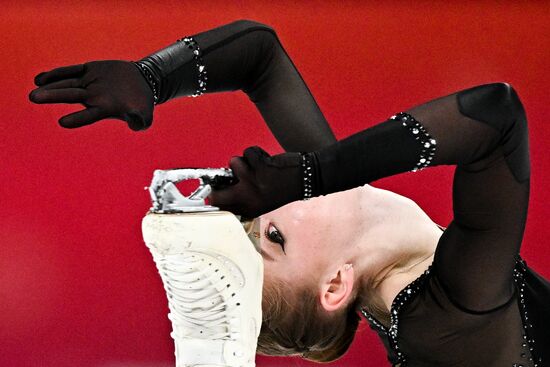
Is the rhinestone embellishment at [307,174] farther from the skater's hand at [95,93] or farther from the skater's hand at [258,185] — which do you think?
the skater's hand at [95,93]

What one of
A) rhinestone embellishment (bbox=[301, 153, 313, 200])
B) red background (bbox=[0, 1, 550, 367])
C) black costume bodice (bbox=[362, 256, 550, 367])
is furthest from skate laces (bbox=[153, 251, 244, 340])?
red background (bbox=[0, 1, 550, 367])

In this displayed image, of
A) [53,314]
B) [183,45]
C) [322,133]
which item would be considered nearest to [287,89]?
[322,133]

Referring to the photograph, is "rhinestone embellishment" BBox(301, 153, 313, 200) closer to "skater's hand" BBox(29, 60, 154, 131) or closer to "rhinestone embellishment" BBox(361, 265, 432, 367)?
"skater's hand" BBox(29, 60, 154, 131)

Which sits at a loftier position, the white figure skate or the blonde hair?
the white figure skate

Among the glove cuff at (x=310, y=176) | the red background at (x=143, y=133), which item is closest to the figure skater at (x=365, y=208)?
the glove cuff at (x=310, y=176)

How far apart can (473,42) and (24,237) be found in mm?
1268

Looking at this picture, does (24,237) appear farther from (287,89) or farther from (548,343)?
(548,343)

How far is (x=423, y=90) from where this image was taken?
211 cm

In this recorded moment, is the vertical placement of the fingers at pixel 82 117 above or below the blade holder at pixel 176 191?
above

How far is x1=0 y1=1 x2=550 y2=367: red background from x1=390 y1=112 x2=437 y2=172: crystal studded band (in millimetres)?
1109

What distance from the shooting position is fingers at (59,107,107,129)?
901 millimetres

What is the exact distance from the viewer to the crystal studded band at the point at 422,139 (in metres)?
0.98

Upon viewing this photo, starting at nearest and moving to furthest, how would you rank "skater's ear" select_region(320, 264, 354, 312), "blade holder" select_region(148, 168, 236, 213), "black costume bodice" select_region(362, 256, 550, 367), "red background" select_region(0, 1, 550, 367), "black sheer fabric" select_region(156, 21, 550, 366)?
"blade holder" select_region(148, 168, 236, 213)
"black sheer fabric" select_region(156, 21, 550, 366)
"black costume bodice" select_region(362, 256, 550, 367)
"skater's ear" select_region(320, 264, 354, 312)
"red background" select_region(0, 1, 550, 367)

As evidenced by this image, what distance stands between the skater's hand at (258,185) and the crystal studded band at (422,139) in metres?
0.15
